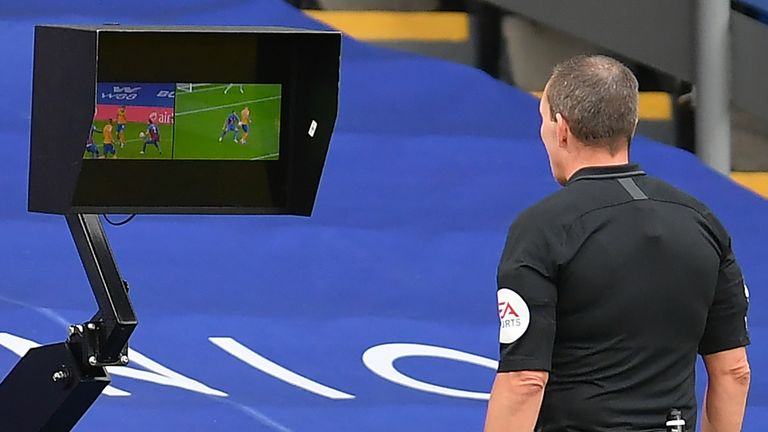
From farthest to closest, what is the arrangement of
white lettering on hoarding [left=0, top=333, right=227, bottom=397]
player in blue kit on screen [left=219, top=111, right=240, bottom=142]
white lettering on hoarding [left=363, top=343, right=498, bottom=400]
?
white lettering on hoarding [left=363, top=343, right=498, bottom=400]
white lettering on hoarding [left=0, top=333, right=227, bottom=397]
player in blue kit on screen [left=219, top=111, right=240, bottom=142]

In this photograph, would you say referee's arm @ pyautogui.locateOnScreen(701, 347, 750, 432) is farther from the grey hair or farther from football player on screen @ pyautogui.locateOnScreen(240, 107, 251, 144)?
football player on screen @ pyautogui.locateOnScreen(240, 107, 251, 144)

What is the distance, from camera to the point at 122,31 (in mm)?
2141

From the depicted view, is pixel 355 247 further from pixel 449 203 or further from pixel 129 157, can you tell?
pixel 129 157

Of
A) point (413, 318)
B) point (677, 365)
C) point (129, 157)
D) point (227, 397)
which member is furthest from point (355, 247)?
point (677, 365)

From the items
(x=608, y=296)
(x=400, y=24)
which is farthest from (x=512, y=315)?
(x=400, y=24)

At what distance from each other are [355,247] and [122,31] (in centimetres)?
208

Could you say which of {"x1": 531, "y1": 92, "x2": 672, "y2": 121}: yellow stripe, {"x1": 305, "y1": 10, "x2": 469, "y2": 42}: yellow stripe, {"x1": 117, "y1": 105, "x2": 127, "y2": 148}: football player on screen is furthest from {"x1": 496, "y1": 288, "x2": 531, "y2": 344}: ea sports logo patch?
{"x1": 531, "y1": 92, "x2": 672, "y2": 121}: yellow stripe

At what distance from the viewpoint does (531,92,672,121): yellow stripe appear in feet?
15.7

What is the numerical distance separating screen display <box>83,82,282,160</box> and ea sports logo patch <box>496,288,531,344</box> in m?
0.63

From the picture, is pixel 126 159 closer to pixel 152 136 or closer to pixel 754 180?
pixel 152 136

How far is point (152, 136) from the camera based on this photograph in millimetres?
2293

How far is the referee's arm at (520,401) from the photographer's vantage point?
6.24 feet

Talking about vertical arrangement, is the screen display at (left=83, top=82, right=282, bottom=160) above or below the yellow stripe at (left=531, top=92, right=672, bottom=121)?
below

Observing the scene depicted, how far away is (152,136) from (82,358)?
37cm
